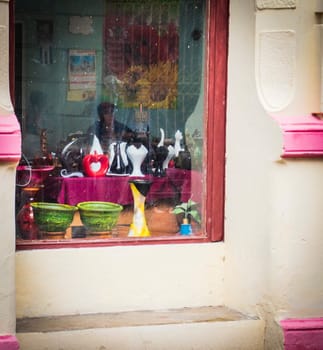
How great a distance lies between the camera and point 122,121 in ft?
21.1

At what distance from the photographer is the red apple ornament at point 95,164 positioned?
Result: 20.9 ft

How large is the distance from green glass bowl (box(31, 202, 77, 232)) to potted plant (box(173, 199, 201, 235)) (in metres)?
0.86

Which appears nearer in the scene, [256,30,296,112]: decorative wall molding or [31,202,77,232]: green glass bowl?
[256,30,296,112]: decorative wall molding

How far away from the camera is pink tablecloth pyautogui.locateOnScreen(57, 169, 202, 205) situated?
20.8 ft

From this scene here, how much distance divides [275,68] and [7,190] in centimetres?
210

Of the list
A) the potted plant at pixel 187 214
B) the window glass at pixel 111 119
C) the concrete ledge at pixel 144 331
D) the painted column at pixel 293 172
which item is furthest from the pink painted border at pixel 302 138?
the concrete ledge at pixel 144 331

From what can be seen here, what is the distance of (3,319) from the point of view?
547cm

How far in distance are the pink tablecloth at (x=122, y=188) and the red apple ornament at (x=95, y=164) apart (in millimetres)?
47

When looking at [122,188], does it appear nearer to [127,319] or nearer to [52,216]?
[52,216]

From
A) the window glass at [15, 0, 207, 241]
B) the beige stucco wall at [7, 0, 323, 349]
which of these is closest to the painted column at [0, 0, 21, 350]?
the beige stucco wall at [7, 0, 323, 349]

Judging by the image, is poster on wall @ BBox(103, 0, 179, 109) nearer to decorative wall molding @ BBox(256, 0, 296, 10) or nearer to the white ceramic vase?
the white ceramic vase

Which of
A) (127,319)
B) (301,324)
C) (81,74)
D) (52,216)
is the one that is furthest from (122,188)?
(301,324)

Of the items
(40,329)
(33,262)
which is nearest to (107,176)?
(33,262)

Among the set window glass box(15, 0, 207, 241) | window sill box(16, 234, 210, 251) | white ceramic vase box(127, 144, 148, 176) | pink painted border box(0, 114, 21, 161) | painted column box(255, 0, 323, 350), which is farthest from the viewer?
white ceramic vase box(127, 144, 148, 176)
